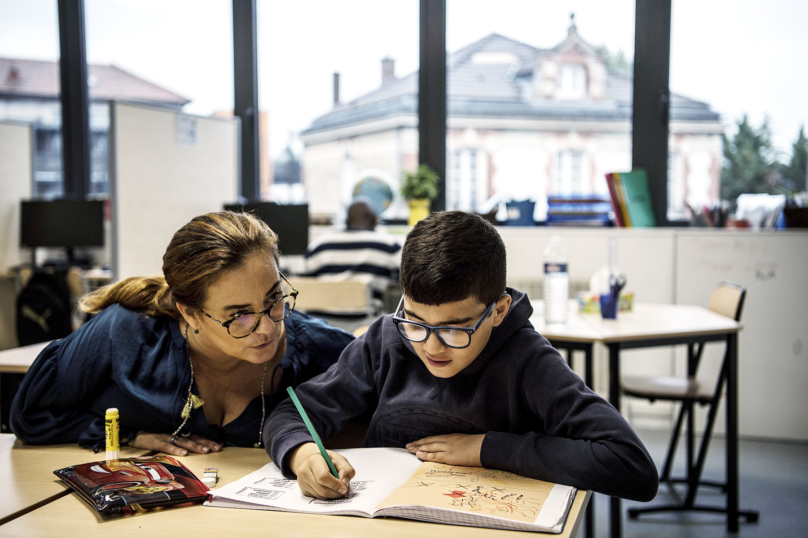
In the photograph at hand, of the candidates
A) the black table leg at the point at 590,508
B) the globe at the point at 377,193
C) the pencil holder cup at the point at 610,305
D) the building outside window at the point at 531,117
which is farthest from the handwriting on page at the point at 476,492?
the globe at the point at 377,193

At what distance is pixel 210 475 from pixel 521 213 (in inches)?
123

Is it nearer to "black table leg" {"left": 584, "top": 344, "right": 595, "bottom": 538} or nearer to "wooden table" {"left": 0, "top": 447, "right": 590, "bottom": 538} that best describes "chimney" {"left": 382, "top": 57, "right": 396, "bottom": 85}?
"black table leg" {"left": 584, "top": 344, "right": 595, "bottom": 538}

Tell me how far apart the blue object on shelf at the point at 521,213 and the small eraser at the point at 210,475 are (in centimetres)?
307

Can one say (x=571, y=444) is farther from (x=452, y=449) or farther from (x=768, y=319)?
(x=768, y=319)

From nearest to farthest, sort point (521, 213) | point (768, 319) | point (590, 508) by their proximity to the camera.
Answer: point (590, 508) → point (768, 319) → point (521, 213)

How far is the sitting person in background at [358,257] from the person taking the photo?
3.50m

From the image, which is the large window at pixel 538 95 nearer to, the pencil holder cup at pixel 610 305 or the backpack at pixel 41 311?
the pencil holder cup at pixel 610 305

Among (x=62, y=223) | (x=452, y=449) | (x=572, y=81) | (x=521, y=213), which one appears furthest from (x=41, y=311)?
(x=452, y=449)

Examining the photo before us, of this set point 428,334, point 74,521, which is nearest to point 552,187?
point 428,334

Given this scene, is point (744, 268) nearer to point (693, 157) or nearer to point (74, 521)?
point (693, 157)

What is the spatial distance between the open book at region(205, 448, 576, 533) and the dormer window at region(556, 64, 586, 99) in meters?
3.45

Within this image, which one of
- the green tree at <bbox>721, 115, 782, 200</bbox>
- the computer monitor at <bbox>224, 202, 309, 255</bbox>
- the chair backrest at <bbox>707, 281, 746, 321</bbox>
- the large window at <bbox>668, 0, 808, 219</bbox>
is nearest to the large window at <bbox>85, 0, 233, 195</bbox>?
the computer monitor at <bbox>224, 202, 309, 255</bbox>

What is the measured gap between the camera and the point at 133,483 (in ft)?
3.26

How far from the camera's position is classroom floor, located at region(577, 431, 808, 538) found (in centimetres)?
233
